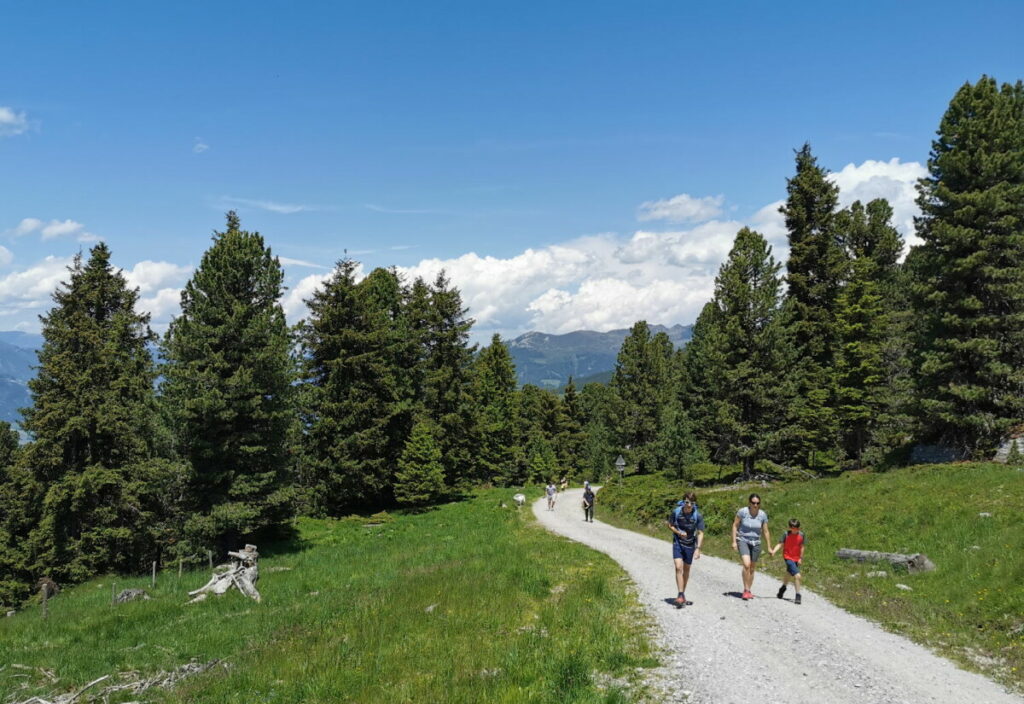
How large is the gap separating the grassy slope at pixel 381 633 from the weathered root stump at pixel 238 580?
1.72ft

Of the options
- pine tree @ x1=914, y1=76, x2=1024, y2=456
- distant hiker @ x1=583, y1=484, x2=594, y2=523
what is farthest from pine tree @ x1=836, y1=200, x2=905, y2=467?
distant hiker @ x1=583, y1=484, x2=594, y2=523

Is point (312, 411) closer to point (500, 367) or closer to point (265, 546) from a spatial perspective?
point (265, 546)

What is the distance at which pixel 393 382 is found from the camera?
3950cm

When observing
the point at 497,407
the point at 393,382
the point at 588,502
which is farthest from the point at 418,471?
the point at 497,407

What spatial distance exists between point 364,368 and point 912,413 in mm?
32903

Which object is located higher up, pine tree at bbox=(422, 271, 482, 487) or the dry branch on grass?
pine tree at bbox=(422, 271, 482, 487)

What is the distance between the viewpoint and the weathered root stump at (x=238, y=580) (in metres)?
17.2

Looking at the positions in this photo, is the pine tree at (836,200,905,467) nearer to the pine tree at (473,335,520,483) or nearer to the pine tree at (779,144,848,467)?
the pine tree at (779,144,848,467)

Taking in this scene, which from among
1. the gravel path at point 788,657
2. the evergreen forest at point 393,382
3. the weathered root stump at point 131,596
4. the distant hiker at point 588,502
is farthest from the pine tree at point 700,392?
the weathered root stump at point 131,596

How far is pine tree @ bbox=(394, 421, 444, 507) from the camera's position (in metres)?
37.4

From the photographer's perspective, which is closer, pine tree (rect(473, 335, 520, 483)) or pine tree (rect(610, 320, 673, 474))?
pine tree (rect(610, 320, 673, 474))

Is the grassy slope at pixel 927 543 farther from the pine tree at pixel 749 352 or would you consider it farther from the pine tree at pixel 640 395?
the pine tree at pixel 640 395

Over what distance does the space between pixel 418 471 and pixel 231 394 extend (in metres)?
14.7

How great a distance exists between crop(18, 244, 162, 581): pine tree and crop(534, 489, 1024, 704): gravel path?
1031 inches
